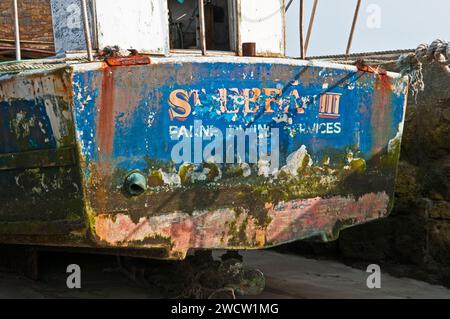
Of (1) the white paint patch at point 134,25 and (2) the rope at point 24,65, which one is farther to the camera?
(1) the white paint patch at point 134,25

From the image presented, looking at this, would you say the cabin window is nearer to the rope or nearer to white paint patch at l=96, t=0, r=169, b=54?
white paint patch at l=96, t=0, r=169, b=54

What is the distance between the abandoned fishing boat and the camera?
404cm

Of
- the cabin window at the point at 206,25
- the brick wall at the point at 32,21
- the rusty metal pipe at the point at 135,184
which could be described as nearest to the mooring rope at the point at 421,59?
the cabin window at the point at 206,25

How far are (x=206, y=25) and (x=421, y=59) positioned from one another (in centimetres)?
194

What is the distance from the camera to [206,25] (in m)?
5.98

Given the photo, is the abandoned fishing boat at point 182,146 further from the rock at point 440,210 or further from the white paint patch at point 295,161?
the rock at point 440,210

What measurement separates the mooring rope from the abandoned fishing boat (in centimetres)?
12

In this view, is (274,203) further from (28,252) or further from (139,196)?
(28,252)

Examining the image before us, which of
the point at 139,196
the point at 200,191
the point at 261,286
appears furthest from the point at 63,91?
the point at 261,286

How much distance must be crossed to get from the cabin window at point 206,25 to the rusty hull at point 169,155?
1480 mm

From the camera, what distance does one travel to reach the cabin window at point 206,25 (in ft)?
19.5

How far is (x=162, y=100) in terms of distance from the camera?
4.19 m

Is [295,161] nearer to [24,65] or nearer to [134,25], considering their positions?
[134,25]

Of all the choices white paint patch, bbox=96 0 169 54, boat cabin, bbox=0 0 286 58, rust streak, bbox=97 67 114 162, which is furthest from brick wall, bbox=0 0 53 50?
rust streak, bbox=97 67 114 162
